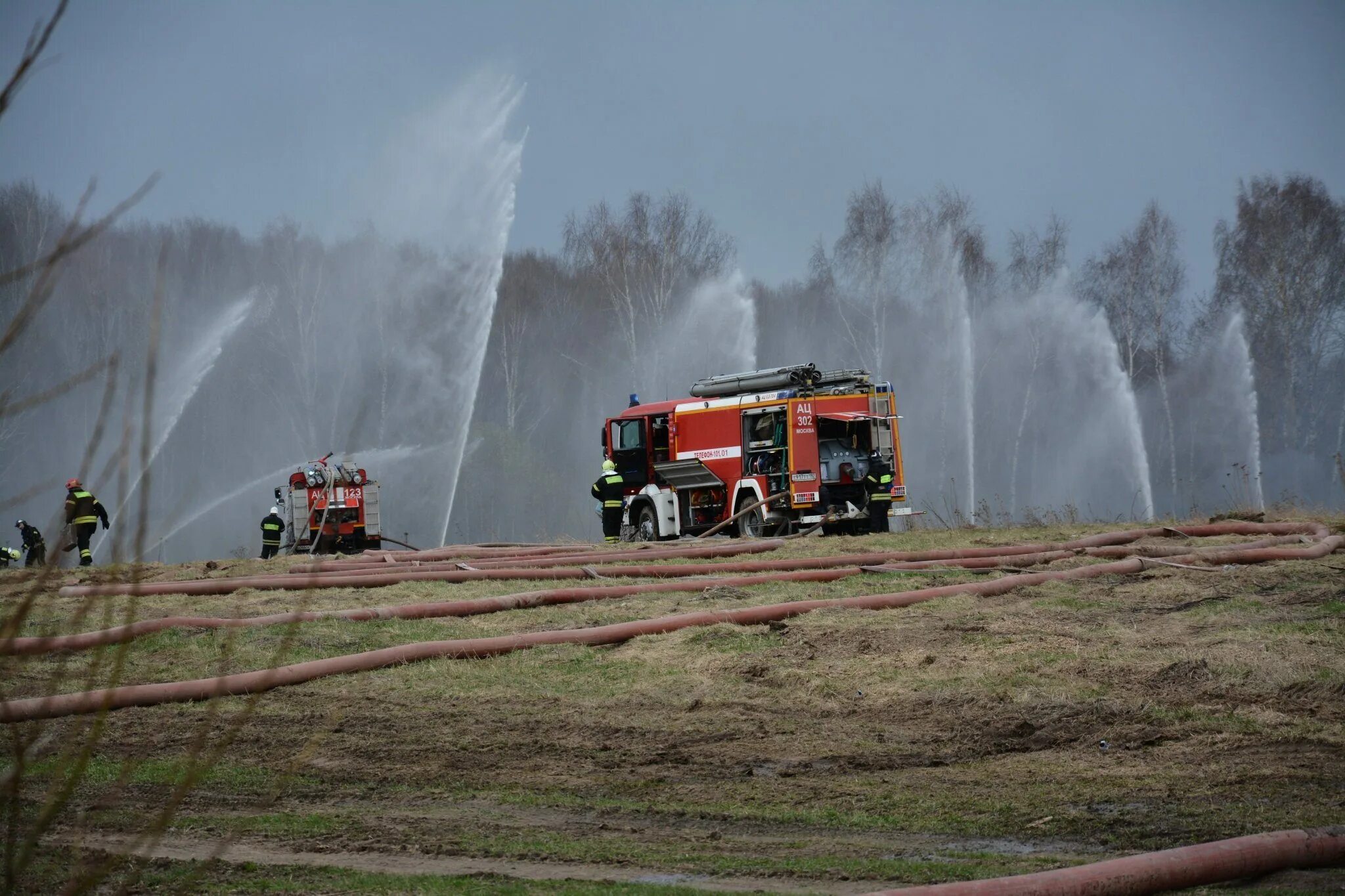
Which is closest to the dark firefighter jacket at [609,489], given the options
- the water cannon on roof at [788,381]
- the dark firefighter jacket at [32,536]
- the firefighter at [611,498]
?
the firefighter at [611,498]

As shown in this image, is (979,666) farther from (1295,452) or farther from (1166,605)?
(1295,452)

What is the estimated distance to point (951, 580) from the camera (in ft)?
42.6

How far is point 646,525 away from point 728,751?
1587cm

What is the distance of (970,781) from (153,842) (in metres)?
4.96

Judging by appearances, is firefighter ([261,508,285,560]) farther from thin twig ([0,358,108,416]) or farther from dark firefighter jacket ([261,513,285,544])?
thin twig ([0,358,108,416])

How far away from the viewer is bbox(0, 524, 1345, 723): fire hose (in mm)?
8164

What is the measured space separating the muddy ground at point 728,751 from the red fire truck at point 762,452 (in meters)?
9.23

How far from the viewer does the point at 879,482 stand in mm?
20375

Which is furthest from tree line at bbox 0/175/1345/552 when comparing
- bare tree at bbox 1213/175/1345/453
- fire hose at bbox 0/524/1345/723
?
fire hose at bbox 0/524/1345/723

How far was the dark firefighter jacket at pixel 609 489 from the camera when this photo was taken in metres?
21.6

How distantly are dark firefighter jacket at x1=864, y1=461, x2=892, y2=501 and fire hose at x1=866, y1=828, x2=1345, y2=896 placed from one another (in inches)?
617

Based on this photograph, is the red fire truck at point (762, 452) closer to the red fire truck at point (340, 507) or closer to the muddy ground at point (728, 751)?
the red fire truck at point (340, 507)

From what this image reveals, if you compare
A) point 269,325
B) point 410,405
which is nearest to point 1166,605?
point 410,405

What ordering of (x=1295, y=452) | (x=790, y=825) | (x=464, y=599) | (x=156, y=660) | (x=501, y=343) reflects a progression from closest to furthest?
(x=790, y=825)
(x=156, y=660)
(x=464, y=599)
(x=1295, y=452)
(x=501, y=343)
